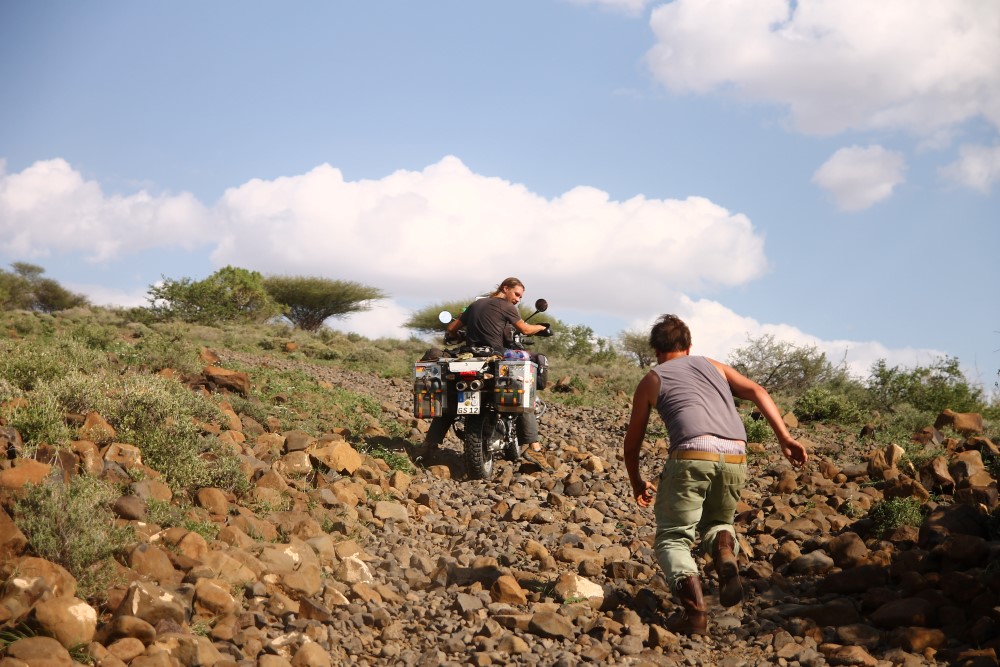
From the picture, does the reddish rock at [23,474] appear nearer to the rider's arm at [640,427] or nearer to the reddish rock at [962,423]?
the rider's arm at [640,427]

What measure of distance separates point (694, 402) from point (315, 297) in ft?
103

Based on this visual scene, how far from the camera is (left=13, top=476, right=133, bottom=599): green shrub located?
4.91m

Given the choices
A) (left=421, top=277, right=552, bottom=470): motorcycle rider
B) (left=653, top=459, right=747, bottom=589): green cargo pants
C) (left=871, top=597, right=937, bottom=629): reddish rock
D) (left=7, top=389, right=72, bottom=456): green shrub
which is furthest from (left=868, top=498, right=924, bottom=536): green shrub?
(left=7, top=389, right=72, bottom=456): green shrub

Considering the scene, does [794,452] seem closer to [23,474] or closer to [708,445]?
[708,445]

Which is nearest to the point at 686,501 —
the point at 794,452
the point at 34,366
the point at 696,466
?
the point at 696,466

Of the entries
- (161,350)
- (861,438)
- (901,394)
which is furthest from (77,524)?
(901,394)

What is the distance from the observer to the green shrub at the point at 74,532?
16.1 ft

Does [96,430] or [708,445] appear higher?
[708,445]

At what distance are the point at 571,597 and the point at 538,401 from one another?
4.31 meters

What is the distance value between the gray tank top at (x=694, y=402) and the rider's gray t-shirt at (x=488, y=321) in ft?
13.7

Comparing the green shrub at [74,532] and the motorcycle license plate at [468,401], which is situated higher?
the motorcycle license plate at [468,401]

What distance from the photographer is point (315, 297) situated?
1391 inches

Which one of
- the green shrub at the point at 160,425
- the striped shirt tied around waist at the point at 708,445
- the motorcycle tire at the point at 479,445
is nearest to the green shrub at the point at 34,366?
the green shrub at the point at 160,425

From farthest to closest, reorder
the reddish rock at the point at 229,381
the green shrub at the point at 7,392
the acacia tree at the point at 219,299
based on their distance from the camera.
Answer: the acacia tree at the point at 219,299 < the reddish rock at the point at 229,381 < the green shrub at the point at 7,392
